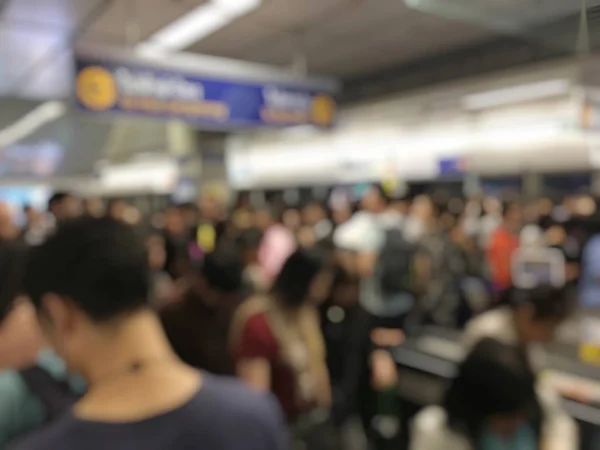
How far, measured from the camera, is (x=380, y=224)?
4.76 m

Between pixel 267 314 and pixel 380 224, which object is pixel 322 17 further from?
pixel 267 314

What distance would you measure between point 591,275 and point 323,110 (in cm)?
248

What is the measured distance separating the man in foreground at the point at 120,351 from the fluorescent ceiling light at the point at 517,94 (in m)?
5.47

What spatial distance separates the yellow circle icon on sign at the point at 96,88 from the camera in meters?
3.64

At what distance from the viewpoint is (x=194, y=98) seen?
4.03m

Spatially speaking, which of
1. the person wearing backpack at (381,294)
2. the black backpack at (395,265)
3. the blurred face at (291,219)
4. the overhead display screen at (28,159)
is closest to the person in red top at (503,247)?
the person wearing backpack at (381,294)

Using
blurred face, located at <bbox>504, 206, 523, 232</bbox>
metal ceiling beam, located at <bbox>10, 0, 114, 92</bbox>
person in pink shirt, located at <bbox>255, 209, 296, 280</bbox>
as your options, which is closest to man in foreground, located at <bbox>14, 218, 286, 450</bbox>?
metal ceiling beam, located at <bbox>10, 0, 114, 92</bbox>

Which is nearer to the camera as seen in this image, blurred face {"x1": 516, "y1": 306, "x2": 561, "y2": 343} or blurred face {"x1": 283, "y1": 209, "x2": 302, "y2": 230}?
blurred face {"x1": 516, "y1": 306, "x2": 561, "y2": 343}

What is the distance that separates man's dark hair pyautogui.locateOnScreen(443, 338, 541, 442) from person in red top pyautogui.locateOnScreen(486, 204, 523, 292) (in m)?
4.34

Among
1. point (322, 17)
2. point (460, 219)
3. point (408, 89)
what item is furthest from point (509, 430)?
point (408, 89)

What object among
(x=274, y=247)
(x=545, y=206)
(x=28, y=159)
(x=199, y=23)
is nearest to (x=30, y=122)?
(x=28, y=159)

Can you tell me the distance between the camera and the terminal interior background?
12.0 feet

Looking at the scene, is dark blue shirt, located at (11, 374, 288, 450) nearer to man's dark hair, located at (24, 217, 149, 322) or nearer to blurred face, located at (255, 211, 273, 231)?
man's dark hair, located at (24, 217, 149, 322)

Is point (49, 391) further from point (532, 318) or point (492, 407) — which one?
point (532, 318)
